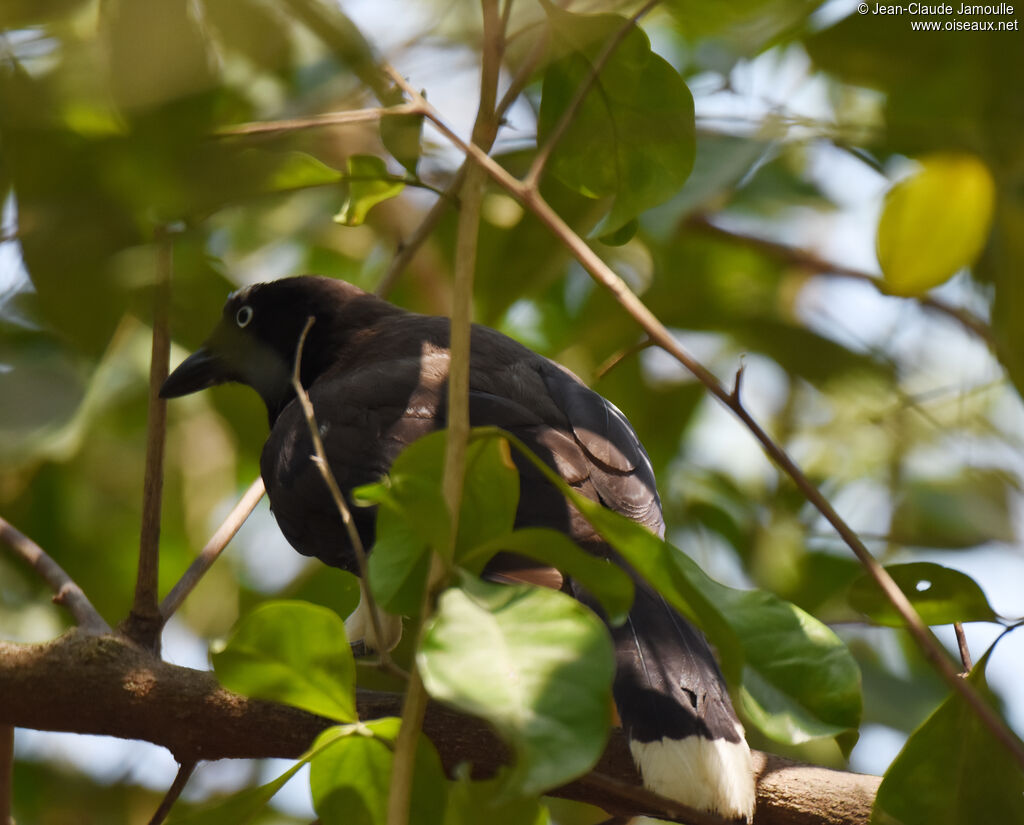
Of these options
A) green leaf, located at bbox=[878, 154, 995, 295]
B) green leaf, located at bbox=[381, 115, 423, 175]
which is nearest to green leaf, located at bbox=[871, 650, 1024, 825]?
green leaf, located at bbox=[878, 154, 995, 295]

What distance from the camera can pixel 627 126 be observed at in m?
2.08

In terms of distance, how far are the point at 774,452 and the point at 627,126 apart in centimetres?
78

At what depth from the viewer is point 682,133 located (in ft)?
6.70

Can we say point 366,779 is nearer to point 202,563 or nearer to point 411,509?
point 411,509

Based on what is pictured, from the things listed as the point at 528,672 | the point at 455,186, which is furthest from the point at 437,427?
the point at 528,672

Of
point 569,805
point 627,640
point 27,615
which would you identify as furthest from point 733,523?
point 27,615

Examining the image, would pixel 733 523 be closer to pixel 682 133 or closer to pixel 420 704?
pixel 682 133

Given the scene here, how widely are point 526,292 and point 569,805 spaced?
1718 mm

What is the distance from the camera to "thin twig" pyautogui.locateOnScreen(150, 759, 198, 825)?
2240 millimetres

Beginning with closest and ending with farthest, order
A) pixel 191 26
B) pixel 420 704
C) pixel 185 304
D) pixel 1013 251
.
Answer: pixel 420 704 < pixel 191 26 < pixel 1013 251 < pixel 185 304

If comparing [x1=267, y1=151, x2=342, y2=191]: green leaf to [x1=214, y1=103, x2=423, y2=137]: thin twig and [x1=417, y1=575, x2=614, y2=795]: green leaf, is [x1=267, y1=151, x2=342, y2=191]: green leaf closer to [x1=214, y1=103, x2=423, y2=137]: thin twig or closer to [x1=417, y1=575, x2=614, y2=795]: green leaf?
[x1=214, y1=103, x2=423, y2=137]: thin twig

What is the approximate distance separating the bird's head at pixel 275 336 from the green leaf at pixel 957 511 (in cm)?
192

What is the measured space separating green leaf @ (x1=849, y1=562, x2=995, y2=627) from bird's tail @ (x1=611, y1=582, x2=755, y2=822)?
508 millimetres

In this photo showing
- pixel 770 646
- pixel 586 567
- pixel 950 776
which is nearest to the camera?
pixel 586 567
